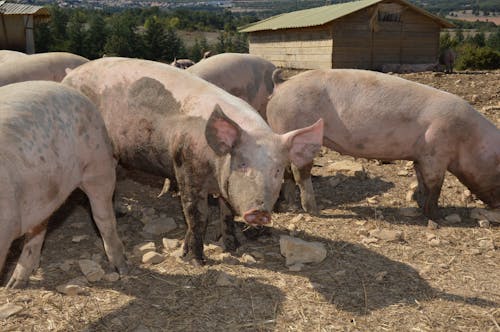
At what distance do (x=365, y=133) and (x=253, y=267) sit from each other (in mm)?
2168

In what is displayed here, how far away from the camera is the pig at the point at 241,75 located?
22.2ft

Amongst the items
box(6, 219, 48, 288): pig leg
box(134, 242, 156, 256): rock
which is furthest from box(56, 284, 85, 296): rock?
box(134, 242, 156, 256): rock

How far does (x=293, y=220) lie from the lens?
532 cm

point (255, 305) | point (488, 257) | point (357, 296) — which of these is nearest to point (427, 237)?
point (488, 257)

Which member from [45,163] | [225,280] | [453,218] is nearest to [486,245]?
[453,218]

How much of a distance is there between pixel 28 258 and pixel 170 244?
1215 mm

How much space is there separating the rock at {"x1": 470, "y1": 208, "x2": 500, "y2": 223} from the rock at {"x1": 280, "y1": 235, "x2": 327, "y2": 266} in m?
2.15

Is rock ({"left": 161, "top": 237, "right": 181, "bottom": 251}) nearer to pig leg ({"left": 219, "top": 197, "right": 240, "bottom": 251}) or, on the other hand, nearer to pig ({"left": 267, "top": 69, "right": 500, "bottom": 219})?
pig leg ({"left": 219, "top": 197, "right": 240, "bottom": 251})

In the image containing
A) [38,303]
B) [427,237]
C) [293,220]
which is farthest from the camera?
[293,220]

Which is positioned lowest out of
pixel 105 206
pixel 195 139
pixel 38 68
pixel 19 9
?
pixel 105 206

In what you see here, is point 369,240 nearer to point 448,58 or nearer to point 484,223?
point 484,223

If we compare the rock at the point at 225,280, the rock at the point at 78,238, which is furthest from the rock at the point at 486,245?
the rock at the point at 78,238

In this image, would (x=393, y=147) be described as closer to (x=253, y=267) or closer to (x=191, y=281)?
(x=253, y=267)

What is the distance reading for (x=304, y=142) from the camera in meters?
3.69
